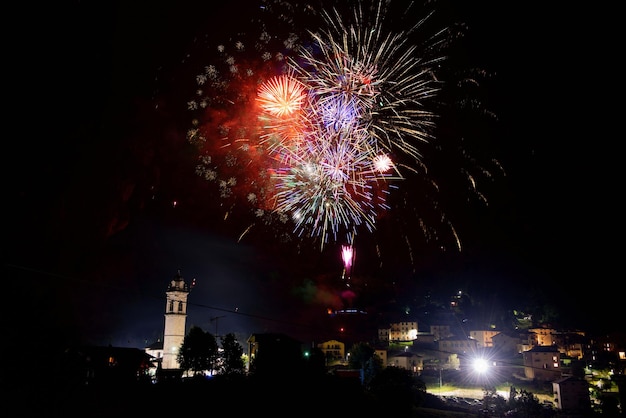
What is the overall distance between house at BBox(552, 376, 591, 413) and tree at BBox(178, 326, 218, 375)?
127 feet

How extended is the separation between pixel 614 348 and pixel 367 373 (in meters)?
43.3

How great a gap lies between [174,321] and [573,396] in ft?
166

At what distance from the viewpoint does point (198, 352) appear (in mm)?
47469

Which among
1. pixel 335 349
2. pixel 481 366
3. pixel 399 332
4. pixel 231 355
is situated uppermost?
pixel 399 332

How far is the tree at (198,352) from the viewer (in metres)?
47.2

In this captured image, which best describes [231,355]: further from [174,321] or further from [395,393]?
[395,393]

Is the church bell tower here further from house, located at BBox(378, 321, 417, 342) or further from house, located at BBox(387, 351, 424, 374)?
house, located at BBox(378, 321, 417, 342)

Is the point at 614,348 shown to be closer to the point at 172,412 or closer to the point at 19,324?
the point at 172,412

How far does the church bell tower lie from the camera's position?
5766cm

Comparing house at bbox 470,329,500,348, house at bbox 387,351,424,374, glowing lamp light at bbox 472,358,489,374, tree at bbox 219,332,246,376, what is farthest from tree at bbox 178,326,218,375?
house at bbox 470,329,500,348

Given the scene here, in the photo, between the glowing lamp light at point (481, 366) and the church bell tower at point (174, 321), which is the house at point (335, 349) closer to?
the glowing lamp light at point (481, 366)

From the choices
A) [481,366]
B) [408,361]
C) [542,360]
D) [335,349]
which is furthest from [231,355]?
[542,360]

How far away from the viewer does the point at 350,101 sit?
1945 cm

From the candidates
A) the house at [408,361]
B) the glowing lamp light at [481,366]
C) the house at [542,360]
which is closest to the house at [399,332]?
the house at [408,361]
